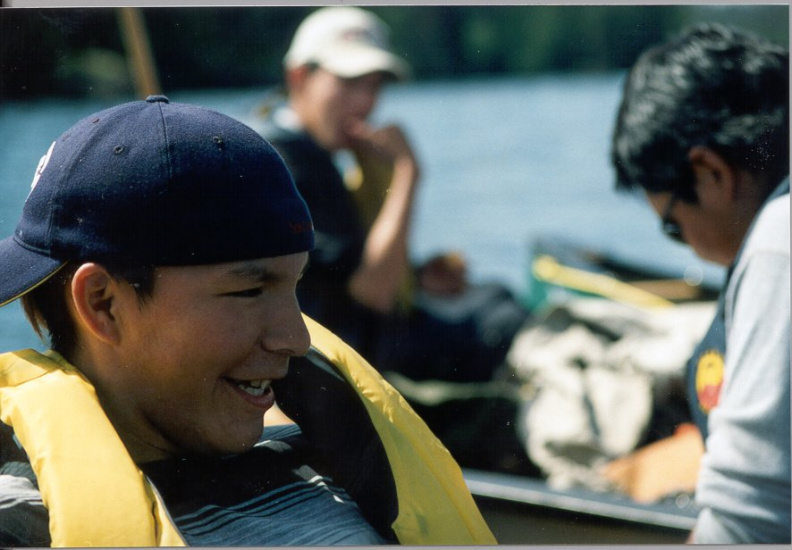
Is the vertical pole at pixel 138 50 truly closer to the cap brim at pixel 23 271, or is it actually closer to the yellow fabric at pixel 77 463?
the cap brim at pixel 23 271

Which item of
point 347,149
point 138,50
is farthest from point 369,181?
point 138,50

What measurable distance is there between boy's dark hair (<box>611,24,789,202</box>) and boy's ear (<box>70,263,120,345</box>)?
46.7 inches

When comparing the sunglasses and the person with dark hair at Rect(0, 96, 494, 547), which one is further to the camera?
the sunglasses

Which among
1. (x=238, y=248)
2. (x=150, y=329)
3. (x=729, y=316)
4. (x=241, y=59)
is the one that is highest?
(x=241, y=59)

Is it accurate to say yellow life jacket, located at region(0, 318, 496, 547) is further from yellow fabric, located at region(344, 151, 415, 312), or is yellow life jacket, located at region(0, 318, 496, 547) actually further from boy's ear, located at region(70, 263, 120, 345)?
yellow fabric, located at region(344, 151, 415, 312)

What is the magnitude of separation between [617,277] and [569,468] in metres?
2.03

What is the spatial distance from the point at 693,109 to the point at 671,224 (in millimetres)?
247

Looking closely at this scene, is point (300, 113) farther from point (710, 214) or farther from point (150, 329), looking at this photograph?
point (150, 329)

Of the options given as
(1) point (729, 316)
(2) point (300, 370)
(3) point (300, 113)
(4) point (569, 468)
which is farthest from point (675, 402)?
(2) point (300, 370)

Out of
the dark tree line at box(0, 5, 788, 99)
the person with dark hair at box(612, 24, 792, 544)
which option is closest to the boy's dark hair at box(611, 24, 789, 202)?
the person with dark hair at box(612, 24, 792, 544)

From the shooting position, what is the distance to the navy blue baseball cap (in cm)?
152

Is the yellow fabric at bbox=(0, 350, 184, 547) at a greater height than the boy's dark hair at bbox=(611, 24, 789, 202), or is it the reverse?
the boy's dark hair at bbox=(611, 24, 789, 202)

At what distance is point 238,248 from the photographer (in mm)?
1573

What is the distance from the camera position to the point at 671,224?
228cm
